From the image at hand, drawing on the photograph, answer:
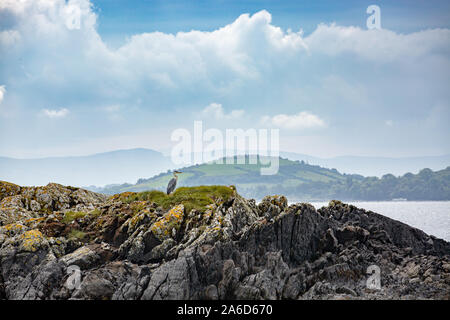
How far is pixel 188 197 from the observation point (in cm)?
2761

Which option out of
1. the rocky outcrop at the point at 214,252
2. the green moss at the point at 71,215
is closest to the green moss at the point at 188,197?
the rocky outcrop at the point at 214,252

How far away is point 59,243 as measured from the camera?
23703 millimetres

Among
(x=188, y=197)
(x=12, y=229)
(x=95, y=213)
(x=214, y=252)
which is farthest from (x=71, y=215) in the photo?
(x=214, y=252)

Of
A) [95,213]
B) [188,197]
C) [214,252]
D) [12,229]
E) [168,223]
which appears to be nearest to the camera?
[214,252]

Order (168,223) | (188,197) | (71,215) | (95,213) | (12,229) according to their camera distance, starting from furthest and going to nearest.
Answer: (188,197), (95,213), (71,215), (12,229), (168,223)

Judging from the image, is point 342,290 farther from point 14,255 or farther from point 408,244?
point 14,255

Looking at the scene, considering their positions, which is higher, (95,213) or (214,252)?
(95,213)

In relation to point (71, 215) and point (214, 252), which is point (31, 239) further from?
point (214, 252)

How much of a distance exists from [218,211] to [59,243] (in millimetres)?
10260

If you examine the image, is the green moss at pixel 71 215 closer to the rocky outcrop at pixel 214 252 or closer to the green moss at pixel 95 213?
the rocky outcrop at pixel 214 252

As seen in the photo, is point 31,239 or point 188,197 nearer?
point 31,239

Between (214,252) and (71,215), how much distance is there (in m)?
12.0

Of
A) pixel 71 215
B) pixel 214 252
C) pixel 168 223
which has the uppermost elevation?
pixel 71 215
